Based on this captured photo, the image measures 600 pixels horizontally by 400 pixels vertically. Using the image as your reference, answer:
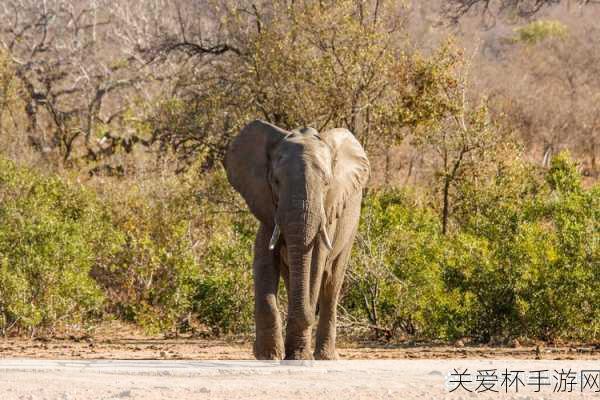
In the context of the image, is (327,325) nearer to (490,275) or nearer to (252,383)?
(252,383)

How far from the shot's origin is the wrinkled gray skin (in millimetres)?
9430

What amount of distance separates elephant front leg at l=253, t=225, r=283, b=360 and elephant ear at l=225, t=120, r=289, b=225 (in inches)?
11.7

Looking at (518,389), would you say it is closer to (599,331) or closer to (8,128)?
(599,331)

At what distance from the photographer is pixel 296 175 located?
9.41 m

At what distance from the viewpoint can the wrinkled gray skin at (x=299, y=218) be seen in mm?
9430

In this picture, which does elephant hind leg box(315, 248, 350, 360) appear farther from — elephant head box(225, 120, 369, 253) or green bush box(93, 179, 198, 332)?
green bush box(93, 179, 198, 332)

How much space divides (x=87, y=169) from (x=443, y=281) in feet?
44.7

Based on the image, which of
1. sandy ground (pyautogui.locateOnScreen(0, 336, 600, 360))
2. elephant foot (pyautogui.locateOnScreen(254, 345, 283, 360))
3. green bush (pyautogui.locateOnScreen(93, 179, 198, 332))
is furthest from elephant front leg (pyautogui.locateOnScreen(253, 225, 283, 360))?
green bush (pyautogui.locateOnScreen(93, 179, 198, 332))

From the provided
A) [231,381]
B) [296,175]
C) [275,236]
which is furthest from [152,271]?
[231,381]

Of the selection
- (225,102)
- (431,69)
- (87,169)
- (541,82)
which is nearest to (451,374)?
(431,69)

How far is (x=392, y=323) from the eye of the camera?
1408 cm

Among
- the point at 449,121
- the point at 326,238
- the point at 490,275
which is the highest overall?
the point at 449,121

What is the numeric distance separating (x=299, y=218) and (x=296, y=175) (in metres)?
0.36

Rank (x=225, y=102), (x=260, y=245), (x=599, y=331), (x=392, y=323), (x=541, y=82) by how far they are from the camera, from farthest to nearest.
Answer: (x=541, y=82), (x=225, y=102), (x=392, y=323), (x=599, y=331), (x=260, y=245)
